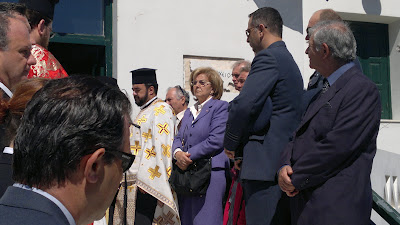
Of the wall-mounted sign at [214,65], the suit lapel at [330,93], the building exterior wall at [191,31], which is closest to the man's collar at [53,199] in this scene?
the suit lapel at [330,93]

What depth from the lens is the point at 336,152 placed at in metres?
3.04

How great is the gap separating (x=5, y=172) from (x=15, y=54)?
0.74m

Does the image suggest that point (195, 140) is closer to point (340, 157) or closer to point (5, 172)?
point (340, 157)

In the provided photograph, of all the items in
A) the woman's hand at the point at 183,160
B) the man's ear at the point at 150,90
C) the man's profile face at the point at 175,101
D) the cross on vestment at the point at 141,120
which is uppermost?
the man's ear at the point at 150,90

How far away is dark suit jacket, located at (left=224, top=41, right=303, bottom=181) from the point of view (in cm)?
374

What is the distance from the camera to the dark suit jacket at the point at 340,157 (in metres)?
3.03

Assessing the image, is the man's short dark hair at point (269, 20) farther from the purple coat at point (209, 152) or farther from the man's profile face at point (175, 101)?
the man's profile face at point (175, 101)

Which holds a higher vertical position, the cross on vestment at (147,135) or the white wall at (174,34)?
the white wall at (174,34)

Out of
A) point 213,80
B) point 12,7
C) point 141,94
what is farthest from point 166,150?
point 12,7

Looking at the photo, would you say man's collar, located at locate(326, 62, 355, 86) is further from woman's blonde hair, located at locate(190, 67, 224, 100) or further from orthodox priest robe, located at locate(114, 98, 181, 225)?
orthodox priest robe, located at locate(114, 98, 181, 225)

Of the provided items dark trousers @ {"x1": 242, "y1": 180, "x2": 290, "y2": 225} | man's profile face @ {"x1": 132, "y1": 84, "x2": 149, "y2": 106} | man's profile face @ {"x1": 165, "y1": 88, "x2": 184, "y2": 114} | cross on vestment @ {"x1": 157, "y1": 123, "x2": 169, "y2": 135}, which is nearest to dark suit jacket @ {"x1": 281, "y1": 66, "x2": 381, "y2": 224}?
dark trousers @ {"x1": 242, "y1": 180, "x2": 290, "y2": 225}

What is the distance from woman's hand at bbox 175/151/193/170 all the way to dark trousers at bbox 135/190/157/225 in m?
0.59

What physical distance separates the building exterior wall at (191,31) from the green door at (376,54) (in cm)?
39

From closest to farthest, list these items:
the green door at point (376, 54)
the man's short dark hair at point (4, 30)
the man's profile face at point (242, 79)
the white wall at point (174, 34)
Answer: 1. the man's short dark hair at point (4, 30)
2. the man's profile face at point (242, 79)
3. the white wall at point (174, 34)
4. the green door at point (376, 54)
